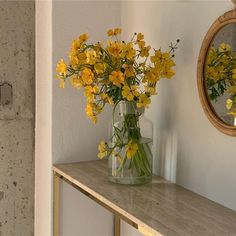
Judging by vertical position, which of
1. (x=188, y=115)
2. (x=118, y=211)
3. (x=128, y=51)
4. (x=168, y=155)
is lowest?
(x=118, y=211)

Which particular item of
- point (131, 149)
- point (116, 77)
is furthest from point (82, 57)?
point (131, 149)

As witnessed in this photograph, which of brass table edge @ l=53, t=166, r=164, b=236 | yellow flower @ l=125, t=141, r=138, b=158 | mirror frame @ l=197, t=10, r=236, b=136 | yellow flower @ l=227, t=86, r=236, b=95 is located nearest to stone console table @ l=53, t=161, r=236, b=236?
brass table edge @ l=53, t=166, r=164, b=236

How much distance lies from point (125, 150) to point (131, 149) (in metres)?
0.05

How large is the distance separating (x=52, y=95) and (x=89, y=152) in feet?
1.00

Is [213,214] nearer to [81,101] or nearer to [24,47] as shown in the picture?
[81,101]

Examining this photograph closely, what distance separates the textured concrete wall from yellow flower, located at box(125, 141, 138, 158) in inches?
36.4

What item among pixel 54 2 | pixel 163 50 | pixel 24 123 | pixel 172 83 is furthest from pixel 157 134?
pixel 24 123

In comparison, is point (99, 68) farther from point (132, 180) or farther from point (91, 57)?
point (132, 180)

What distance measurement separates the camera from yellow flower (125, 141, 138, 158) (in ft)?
4.41

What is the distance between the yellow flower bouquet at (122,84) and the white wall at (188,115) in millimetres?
108

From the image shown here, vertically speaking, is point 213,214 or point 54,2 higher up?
point 54,2

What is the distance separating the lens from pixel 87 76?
4.31 ft

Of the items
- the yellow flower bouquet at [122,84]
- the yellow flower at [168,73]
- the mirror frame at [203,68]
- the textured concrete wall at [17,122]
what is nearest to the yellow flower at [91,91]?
the yellow flower bouquet at [122,84]

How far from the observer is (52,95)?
175cm
